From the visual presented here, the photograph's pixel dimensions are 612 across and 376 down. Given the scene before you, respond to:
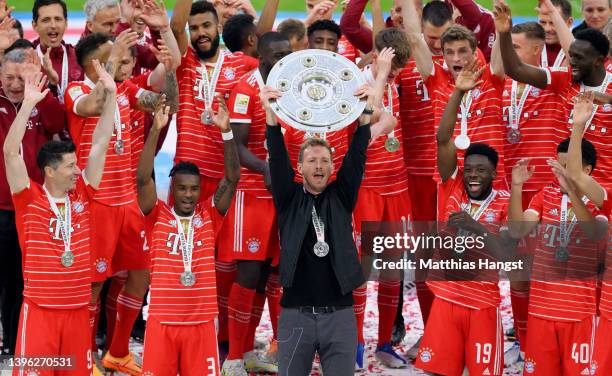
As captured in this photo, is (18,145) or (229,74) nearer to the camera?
(18,145)

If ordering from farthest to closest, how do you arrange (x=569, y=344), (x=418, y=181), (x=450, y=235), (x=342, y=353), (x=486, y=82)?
(x=418, y=181)
(x=486, y=82)
(x=450, y=235)
(x=569, y=344)
(x=342, y=353)

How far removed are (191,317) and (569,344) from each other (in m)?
2.34

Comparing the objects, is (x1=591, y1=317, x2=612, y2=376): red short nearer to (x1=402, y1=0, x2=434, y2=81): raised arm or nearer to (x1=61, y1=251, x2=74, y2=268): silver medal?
(x1=402, y1=0, x2=434, y2=81): raised arm

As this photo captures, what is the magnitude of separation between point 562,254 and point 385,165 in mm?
1661

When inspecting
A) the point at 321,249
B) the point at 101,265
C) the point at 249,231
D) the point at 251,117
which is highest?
the point at 251,117

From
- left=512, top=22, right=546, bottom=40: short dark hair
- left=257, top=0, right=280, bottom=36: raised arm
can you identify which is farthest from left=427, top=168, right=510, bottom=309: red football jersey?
left=257, top=0, right=280, bottom=36: raised arm

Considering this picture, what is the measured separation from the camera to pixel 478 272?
7.48 metres

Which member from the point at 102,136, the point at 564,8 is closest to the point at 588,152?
the point at 564,8

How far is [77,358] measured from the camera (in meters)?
7.26

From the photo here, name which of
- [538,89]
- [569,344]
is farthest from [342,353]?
[538,89]

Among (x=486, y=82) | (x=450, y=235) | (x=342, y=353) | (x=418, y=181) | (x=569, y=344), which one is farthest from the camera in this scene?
(x=418, y=181)

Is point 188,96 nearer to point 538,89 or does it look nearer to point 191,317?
point 191,317

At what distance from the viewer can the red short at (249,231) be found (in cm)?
834

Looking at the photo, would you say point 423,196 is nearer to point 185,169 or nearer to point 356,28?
point 356,28
